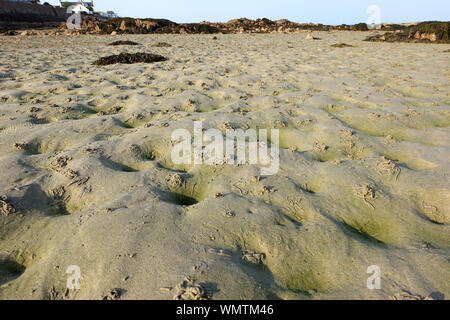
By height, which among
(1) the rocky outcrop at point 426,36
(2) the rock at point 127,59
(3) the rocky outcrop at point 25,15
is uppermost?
(3) the rocky outcrop at point 25,15

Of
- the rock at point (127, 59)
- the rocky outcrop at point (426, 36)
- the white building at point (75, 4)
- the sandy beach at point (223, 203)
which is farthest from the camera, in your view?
the white building at point (75, 4)

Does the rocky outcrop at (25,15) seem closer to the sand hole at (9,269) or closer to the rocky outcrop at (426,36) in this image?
the rocky outcrop at (426,36)

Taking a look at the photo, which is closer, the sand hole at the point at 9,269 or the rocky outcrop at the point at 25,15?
the sand hole at the point at 9,269

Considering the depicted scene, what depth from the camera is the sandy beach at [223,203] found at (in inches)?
60.5

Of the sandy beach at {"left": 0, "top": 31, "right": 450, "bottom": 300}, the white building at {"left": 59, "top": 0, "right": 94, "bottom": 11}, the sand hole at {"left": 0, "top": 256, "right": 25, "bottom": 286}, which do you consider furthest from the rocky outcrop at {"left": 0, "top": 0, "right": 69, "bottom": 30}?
the sand hole at {"left": 0, "top": 256, "right": 25, "bottom": 286}

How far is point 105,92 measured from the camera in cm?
521

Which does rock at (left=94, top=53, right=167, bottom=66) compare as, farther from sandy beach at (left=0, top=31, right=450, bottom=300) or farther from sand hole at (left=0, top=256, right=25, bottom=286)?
sand hole at (left=0, top=256, right=25, bottom=286)

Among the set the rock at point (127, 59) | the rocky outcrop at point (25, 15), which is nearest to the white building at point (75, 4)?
the rocky outcrop at point (25, 15)

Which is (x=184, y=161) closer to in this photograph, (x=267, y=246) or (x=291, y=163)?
(x=291, y=163)

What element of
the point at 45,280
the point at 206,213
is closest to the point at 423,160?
the point at 206,213

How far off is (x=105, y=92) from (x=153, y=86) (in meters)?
1.03

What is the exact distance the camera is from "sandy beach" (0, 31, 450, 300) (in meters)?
1.54

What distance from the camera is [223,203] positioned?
2.16 m

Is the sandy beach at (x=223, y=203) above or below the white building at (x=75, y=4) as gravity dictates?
below
